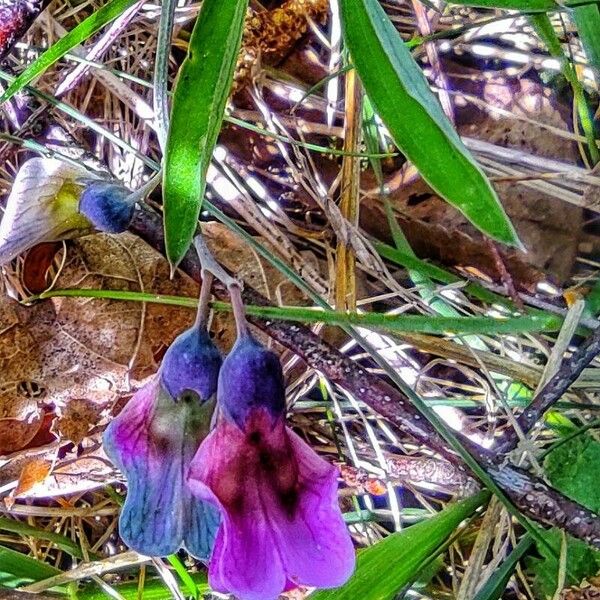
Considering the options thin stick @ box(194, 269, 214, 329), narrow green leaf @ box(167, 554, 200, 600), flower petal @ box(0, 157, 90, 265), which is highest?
flower petal @ box(0, 157, 90, 265)

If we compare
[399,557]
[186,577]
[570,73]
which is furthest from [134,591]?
[570,73]

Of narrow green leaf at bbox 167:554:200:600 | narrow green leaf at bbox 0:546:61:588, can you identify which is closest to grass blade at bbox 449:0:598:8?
narrow green leaf at bbox 167:554:200:600


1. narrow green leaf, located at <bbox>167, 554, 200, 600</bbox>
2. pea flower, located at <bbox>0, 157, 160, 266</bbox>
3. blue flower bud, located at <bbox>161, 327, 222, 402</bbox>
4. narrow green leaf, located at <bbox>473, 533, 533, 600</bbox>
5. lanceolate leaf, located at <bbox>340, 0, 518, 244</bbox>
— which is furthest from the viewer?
narrow green leaf, located at <bbox>167, 554, 200, 600</bbox>

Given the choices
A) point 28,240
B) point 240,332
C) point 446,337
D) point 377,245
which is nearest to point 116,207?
point 28,240

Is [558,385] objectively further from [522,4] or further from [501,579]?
[522,4]

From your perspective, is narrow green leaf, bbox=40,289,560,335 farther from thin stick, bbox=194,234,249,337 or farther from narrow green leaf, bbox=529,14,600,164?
narrow green leaf, bbox=529,14,600,164

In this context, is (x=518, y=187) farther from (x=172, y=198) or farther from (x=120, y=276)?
(x=172, y=198)

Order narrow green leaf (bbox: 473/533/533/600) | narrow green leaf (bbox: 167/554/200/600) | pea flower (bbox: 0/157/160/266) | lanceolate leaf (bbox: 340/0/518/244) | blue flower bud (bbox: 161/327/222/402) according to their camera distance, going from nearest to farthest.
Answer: lanceolate leaf (bbox: 340/0/518/244)
blue flower bud (bbox: 161/327/222/402)
pea flower (bbox: 0/157/160/266)
narrow green leaf (bbox: 473/533/533/600)
narrow green leaf (bbox: 167/554/200/600)
